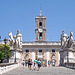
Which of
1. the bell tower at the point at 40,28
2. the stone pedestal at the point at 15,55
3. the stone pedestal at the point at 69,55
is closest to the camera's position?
the stone pedestal at the point at 69,55

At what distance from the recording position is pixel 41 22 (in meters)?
86.9

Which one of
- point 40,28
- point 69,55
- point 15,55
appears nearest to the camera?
point 69,55

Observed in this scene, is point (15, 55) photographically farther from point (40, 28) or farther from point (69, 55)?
point (40, 28)

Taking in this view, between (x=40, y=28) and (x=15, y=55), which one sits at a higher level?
(x=40, y=28)

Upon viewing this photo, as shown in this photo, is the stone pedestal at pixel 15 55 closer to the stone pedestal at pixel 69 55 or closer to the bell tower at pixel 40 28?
the stone pedestal at pixel 69 55

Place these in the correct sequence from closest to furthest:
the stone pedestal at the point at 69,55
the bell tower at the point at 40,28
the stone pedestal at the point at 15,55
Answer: the stone pedestal at the point at 69,55, the stone pedestal at the point at 15,55, the bell tower at the point at 40,28

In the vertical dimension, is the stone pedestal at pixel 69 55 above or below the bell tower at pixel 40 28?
below

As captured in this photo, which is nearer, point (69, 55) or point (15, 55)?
point (69, 55)

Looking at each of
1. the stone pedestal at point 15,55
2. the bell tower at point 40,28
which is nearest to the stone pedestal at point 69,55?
the stone pedestal at point 15,55

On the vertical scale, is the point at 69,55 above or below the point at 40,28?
below

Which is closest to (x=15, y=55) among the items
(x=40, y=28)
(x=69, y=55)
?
(x=69, y=55)

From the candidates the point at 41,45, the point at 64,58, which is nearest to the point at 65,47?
the point at 64,58

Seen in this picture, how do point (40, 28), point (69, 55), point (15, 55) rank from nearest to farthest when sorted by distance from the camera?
point (69, 55) → point (15, 55) → point (40, 28)

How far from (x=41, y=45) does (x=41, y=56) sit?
4213 millimetres
